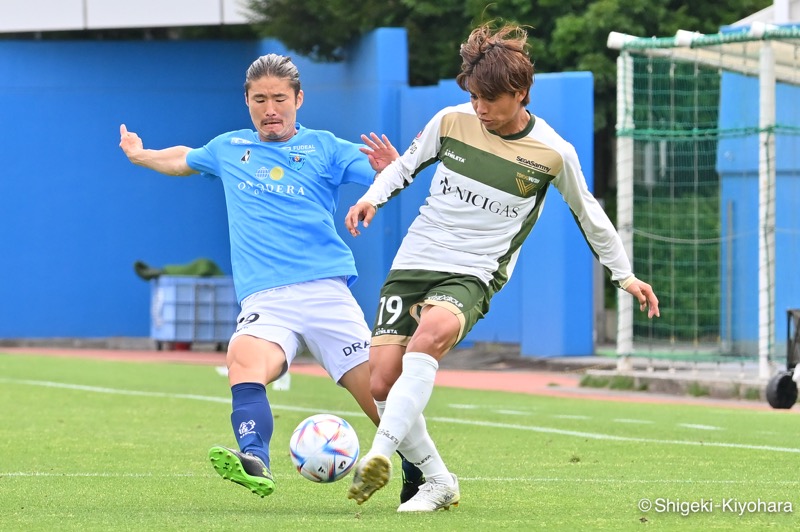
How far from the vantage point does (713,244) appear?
2130cm

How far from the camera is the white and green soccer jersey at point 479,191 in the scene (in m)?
7.10

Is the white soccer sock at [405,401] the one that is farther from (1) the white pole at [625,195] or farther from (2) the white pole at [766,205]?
(1) the white pole at [625,195]

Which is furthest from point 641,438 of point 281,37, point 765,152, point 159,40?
point 159,40

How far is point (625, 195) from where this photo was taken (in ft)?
61.1

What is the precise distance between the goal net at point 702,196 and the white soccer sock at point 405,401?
1164cm

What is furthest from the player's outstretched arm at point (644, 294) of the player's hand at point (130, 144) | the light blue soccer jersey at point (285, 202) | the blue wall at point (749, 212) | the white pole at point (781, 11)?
the white pole at point (781, 11)

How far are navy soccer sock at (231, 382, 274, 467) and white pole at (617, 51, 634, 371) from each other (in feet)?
38.6

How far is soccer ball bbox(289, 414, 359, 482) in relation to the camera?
23.2 feet

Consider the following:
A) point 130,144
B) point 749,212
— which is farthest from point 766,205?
point 130,144

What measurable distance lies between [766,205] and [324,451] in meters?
10.9

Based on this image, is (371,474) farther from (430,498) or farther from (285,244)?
(285,244)

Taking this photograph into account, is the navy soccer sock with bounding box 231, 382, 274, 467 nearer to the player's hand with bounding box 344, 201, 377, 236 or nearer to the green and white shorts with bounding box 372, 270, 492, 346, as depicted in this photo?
the green and white shorts with bounding box 372, 270, 492, 346

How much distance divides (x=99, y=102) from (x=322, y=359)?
72.5ft

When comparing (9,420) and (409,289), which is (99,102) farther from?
(409,289)
